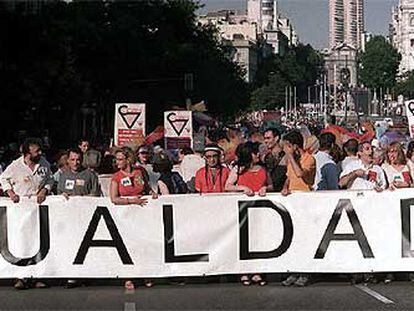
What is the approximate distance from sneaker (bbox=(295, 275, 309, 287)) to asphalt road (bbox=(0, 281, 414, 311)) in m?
0.10

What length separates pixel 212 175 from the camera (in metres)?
12.6

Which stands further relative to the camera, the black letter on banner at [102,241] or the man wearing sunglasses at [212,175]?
the man wearing sunglasses at [212,175]

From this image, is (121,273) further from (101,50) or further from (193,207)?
(101,50)

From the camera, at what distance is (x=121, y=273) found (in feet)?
40.5

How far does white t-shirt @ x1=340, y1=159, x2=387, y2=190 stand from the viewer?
12867 millimetres

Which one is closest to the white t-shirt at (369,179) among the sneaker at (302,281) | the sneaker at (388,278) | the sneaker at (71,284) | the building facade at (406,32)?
the sneaker at (388,278)

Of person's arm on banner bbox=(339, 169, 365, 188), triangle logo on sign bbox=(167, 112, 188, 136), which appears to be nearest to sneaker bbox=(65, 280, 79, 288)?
person's arm on banner bbox=(339, 169, 365, 188)

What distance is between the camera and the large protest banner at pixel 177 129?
23.4m

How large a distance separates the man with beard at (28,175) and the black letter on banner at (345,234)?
321cm

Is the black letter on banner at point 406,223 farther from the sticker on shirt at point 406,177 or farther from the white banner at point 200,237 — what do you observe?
the sticker on shirt at point 406,177

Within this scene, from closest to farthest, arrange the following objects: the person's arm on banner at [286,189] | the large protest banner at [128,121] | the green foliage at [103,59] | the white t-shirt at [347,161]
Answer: the person's arm on banner at [286,189], the white t-shirt at [347,161], the large protest banner at [128,121], the green foliage at [103,59]

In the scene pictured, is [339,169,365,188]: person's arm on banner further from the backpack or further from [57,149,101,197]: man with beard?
[57,149,101,197]: man with beard

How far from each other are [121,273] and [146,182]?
1094mm

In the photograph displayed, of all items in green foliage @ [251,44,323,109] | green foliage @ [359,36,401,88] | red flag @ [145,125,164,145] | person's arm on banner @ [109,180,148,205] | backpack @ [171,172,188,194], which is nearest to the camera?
person's arm on banner @ [109,180,148,205]
